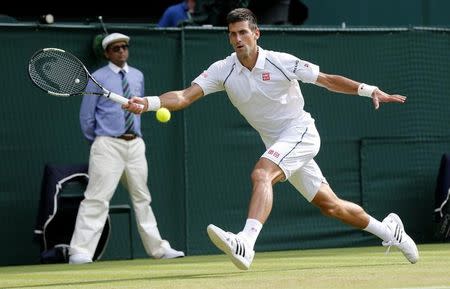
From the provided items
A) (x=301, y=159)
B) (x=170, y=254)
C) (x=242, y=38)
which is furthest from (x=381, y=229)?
(x=170, y=254)

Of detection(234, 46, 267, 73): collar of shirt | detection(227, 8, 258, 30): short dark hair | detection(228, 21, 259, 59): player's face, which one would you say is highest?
detection(227, 8, 258, 30): short dark hair

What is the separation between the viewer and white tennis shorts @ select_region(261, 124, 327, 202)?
30.7ft

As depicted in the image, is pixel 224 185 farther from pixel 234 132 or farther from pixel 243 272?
pixel 243 272

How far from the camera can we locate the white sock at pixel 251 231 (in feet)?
28.4

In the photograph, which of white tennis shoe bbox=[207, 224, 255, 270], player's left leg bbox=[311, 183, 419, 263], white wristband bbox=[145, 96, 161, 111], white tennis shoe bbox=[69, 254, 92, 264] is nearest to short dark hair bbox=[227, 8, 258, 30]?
Answer: white wristband bbox=[145, 96, 161, 111]

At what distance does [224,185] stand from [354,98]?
1.79 meters

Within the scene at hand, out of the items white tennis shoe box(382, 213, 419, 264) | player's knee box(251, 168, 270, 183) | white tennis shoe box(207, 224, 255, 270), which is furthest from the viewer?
white tennis shoe box(382, 213, 419, 264)

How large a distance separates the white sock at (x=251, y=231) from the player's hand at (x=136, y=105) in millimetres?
1105

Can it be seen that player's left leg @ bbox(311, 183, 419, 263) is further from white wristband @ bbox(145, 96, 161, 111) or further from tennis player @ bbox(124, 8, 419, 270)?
white wristband @ bbox(145, 96, 161, 111)

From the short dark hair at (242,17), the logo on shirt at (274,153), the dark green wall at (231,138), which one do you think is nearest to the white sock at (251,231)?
the logo on shirt at (274,153)

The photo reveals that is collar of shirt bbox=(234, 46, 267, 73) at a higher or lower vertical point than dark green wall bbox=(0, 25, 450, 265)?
higher

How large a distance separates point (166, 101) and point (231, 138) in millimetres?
4108

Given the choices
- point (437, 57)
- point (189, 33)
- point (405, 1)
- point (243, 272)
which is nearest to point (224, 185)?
point (189, 33)

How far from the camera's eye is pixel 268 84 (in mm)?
9695
